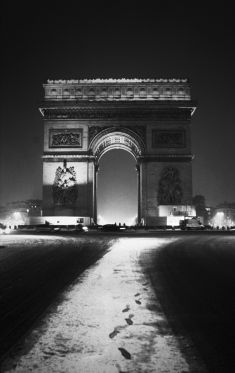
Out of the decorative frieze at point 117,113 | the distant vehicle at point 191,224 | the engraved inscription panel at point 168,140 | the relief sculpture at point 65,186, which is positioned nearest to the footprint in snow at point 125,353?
the distant vehicle at point 191,224

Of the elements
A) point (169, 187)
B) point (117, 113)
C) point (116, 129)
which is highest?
point (117, 113)

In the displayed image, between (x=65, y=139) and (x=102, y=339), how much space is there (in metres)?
40.0

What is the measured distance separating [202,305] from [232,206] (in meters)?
114

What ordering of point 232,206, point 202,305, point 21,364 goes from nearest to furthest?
1. point 21,364
2. point 202,305
3. point 232,206

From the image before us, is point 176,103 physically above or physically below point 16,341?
above

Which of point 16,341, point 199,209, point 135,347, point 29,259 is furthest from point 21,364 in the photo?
point 199,209

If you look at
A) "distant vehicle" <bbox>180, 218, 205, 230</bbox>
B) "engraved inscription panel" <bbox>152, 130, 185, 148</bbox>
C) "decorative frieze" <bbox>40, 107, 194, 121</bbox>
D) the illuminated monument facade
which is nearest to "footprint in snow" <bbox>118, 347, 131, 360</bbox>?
"distant vehicle" <bbox>180, 218, 205, 230</bbox>

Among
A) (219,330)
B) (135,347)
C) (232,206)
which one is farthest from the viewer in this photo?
(232,206)

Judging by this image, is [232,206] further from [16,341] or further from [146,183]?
[16,341]

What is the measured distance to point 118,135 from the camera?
148ft

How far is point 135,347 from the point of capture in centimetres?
411

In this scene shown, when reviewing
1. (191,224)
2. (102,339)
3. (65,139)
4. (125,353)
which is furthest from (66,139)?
(125,353)

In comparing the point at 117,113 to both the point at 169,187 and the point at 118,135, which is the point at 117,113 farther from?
the point at 169,187

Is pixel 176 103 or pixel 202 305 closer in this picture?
pixel 202 305
